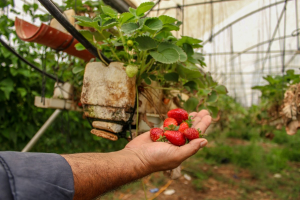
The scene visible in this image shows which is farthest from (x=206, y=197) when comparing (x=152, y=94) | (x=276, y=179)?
(x=152, y=94)

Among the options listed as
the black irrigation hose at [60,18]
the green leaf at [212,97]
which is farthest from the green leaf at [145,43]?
the green leaf at [212,97]

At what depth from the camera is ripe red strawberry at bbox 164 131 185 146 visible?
32.2 inches

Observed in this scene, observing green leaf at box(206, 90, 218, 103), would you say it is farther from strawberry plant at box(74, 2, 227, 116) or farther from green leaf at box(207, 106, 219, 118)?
strawberry plant at box(74, 2, 227, 116)

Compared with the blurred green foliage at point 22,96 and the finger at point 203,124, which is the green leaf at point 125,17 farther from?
the blurred green foliage at point 22,96

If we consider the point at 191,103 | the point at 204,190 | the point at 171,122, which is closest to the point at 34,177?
the point at 171,122

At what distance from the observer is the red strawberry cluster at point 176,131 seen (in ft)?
2.73

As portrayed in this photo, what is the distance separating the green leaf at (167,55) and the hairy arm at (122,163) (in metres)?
0.30

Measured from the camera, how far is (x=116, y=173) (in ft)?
2.10

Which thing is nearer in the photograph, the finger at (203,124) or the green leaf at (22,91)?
the finger at (203,124)

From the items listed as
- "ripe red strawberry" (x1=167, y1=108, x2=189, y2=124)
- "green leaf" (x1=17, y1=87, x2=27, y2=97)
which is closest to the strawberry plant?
"ripe red strawberry" (x1=167, y1=108, x2=189, y2=124)

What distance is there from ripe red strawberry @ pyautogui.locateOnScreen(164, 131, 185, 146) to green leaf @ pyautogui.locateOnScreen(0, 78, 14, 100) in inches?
60.0

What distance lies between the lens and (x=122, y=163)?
27.0 inches

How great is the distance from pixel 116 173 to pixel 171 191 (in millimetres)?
2434

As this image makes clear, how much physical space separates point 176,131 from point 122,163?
0.90ft
